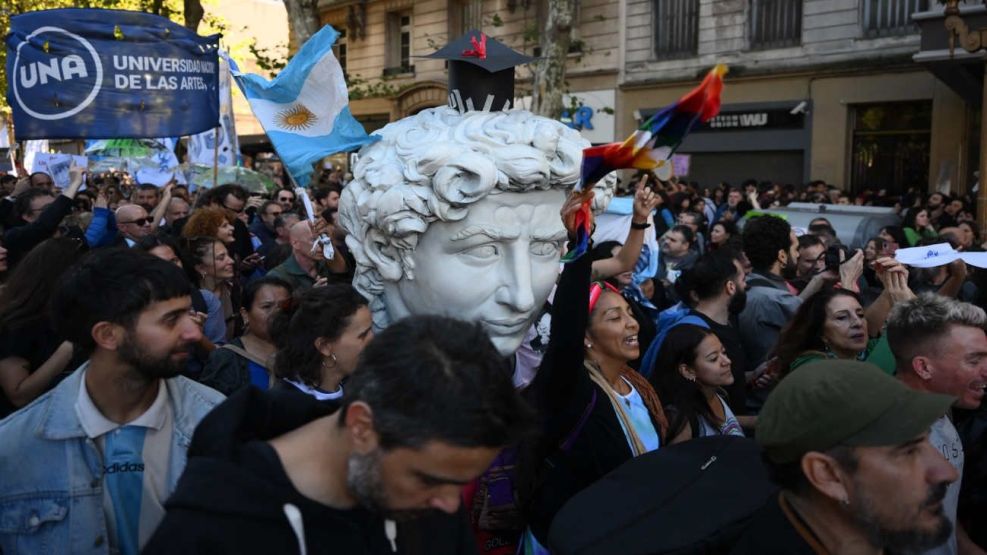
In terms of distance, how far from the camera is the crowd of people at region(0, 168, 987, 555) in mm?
1767

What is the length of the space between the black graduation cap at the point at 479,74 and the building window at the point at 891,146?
16801 millimetres

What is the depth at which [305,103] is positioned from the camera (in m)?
4.10

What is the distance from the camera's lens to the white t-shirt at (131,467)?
2.54 meters

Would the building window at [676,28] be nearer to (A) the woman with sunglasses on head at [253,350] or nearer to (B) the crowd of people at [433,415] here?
(B) the crowd of people at [433,415]

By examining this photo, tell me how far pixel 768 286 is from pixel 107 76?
5324mm

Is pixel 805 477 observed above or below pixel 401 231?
below

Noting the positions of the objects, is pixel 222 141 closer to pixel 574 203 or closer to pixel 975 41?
pixel 975 41

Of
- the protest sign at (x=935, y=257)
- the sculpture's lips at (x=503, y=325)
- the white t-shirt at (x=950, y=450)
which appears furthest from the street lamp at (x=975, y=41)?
the sculpture's lips at (x=503, y=325)

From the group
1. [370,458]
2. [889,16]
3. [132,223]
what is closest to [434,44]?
[889,16]

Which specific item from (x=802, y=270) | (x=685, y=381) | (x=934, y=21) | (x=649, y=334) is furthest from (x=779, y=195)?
(x=685, y=381)

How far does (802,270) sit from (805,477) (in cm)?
514

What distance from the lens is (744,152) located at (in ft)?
69.1

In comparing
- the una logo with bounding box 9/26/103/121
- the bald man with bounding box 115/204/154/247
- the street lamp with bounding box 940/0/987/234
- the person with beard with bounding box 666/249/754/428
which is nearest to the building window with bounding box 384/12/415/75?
the street lamp with bounding box 940/0/987/234

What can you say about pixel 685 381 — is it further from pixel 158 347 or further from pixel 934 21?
pixel 934 21
